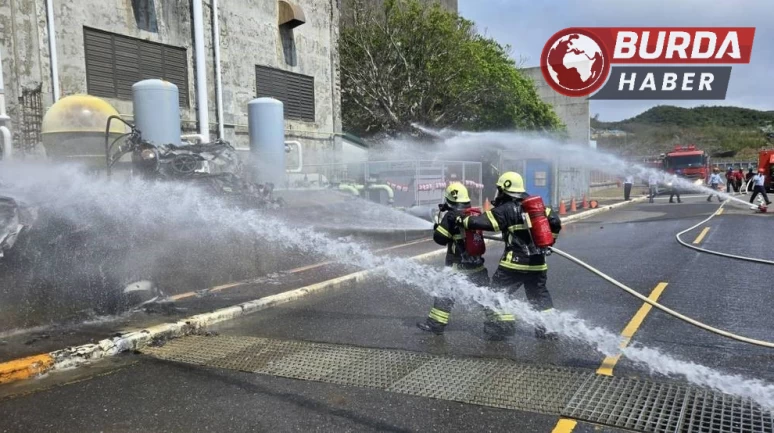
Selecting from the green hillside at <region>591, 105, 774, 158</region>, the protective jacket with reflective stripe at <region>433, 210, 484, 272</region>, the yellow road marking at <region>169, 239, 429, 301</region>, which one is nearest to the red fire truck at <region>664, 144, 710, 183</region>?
the green hillside at <region>591, 105, 774, 158</region>

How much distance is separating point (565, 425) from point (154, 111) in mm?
9696

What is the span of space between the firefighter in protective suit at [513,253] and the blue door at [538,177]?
1790cm

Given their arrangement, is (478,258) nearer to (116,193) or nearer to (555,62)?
(116,193)

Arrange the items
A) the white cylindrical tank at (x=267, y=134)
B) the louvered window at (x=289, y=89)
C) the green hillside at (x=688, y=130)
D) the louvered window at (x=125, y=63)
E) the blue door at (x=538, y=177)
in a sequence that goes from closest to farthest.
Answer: the white cylindrical tank at (x=267, y=134)
the louvered window at (x=125, y=63)
the louvered window at (x=289, y=89)
the blue door at (x=538, y=177)
the green hillside at (x=688, y=130)

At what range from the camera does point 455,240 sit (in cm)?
562

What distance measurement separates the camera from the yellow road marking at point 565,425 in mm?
3387

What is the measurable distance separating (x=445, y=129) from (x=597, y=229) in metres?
10.6

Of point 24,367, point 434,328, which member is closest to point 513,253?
point 434,328

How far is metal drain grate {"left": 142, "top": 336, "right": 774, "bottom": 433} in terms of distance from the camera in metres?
3.53

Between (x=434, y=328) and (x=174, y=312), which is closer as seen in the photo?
(x=434, y=328)

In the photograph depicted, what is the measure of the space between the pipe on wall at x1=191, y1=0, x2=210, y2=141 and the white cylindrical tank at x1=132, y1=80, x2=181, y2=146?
4.03 meters

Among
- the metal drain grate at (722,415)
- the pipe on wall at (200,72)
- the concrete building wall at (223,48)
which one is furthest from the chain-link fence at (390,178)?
the metal drain grate at (722,415)

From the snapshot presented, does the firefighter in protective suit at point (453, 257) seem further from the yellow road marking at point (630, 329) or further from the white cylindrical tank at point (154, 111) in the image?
the white cylindrical tank at point (154, 111)

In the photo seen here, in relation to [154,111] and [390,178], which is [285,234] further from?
[390,178]
